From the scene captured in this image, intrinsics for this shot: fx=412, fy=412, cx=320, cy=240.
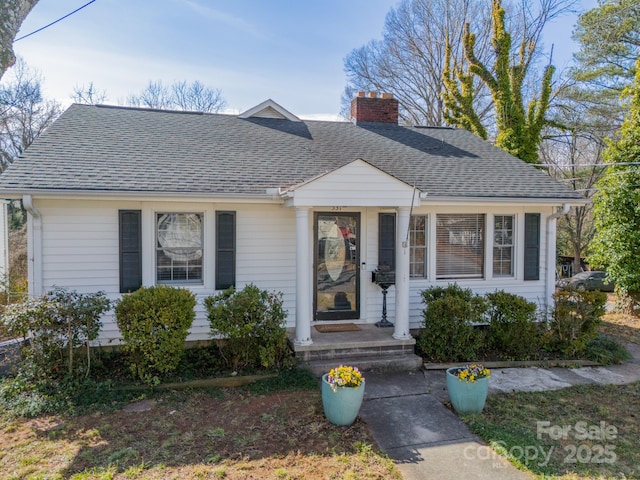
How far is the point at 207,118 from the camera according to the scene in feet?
31.2

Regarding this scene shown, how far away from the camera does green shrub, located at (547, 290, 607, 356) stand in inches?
267

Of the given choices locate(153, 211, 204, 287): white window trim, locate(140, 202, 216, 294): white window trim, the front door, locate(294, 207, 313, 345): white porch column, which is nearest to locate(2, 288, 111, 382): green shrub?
locate(140, 202, 216, 294): white window trim

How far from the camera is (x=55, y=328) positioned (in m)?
5.19

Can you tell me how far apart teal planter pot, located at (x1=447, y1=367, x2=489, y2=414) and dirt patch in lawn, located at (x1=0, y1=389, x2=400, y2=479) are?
45.8 inches

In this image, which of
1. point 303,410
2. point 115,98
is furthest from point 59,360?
point 115,98

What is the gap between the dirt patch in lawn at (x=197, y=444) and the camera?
358 centimetres

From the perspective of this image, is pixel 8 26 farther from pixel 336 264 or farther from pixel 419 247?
pixel 419 247

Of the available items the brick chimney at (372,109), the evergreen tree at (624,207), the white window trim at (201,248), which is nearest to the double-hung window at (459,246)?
the white window trim at (201,248)

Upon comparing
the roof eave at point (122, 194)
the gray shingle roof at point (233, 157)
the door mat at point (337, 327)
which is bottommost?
the door mat at point (337, 327)

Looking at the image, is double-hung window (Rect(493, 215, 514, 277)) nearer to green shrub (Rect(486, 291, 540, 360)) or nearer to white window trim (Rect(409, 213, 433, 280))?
green shrub (Rect(486, 291, 540, 360))

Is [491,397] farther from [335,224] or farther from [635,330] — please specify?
[635,330]

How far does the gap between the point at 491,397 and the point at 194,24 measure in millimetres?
9357

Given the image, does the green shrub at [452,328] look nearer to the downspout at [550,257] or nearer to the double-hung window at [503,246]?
the double-hung window at [503,246]

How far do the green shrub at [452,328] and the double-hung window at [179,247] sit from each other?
3.72m
